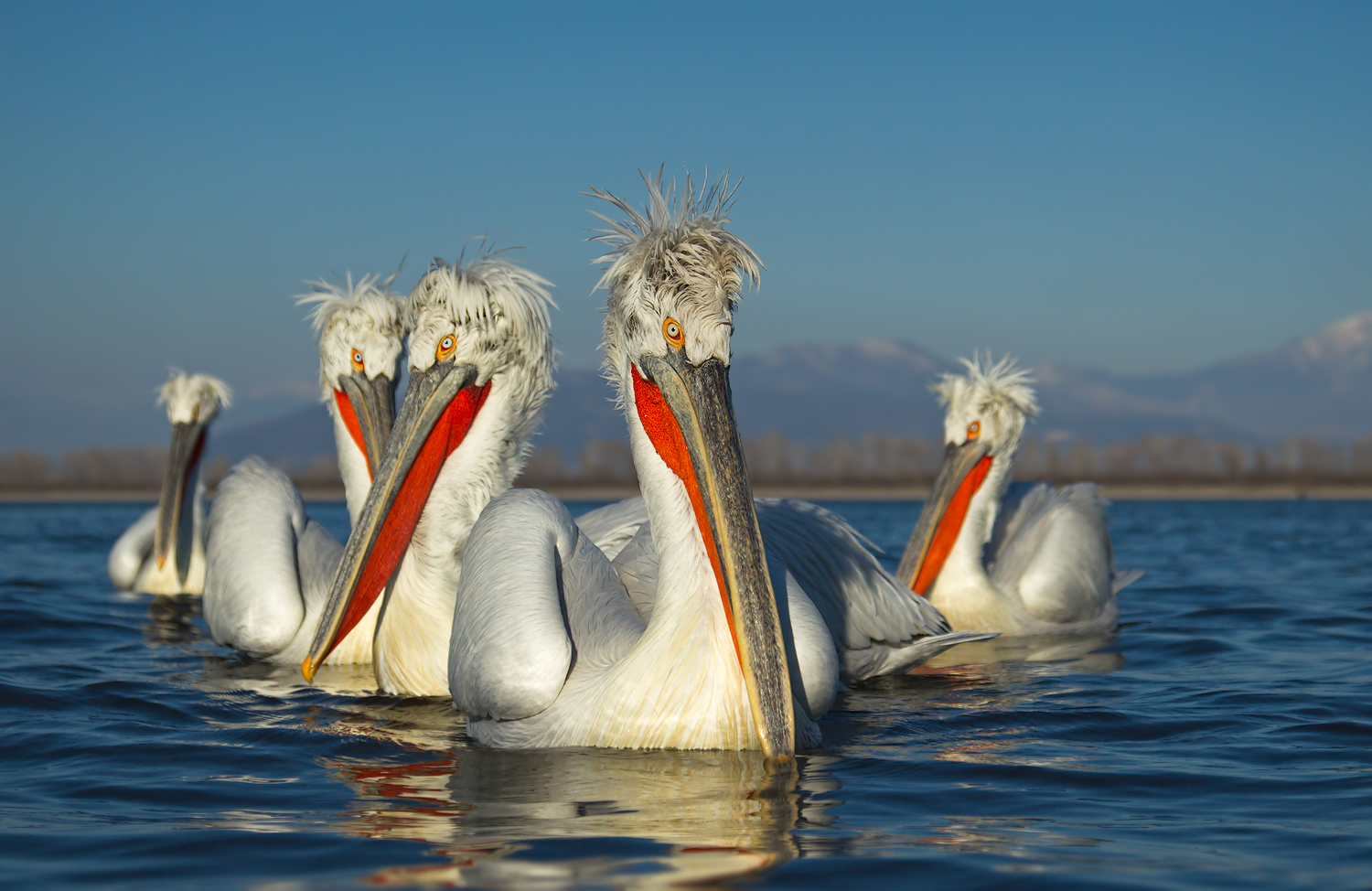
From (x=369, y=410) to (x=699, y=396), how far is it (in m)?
2.50

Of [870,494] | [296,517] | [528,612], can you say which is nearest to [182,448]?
[296,517]

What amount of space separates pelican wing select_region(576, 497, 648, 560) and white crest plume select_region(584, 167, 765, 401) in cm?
146

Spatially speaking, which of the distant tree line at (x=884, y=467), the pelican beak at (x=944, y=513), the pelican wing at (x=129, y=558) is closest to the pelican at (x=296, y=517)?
the pelican beak at (x=944, y=513)

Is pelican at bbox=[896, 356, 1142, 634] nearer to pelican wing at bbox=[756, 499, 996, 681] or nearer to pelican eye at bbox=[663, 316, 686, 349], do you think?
→ pelican wing at bbox=[756, 499, 996, 681]

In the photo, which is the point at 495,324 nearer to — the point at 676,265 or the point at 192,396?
the point at 676,265

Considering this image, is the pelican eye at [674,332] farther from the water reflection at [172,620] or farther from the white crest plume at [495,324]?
the water reflection at [172,620]

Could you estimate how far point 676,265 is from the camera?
331 cm

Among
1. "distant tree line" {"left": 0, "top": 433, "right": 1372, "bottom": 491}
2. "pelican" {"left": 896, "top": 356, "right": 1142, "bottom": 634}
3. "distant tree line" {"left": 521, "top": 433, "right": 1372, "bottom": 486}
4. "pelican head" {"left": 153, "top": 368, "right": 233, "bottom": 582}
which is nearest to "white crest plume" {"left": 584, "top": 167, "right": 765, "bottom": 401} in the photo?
"pelican" {"left": 896, "top": 356, "right": 1142, "bottom": 634}

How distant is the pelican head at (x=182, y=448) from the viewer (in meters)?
8.93

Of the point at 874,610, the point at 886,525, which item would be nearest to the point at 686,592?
the point at 874,610

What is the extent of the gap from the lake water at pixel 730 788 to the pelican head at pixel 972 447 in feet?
4.39

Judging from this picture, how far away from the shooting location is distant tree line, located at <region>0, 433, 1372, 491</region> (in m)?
52.8

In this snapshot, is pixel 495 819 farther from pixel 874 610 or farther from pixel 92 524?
pixel 92 524

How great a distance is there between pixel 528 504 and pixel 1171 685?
270 centimetres
